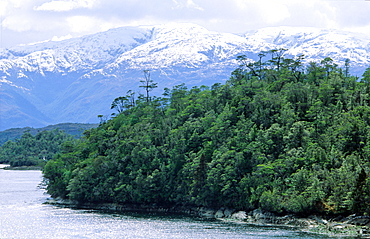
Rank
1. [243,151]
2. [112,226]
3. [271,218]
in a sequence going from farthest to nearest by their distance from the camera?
[243,151] → [271,218] → [112,226]

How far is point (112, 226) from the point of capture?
105000mm

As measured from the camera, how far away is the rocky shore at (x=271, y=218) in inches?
3713

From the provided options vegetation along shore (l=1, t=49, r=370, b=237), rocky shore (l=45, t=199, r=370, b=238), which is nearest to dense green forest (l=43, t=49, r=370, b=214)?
vegetation along shore (l=1, t=49, r=370, b=237)

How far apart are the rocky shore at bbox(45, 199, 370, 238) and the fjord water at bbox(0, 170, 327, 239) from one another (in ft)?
14.4

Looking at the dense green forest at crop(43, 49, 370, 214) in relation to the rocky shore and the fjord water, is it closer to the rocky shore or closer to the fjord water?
the rocky shore

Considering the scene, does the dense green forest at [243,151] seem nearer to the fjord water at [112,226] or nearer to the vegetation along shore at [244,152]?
the vegetation along shore at [244,152]

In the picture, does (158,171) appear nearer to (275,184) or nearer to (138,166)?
(138,166)

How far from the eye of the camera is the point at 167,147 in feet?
453

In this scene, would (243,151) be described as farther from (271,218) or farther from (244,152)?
(271,218)

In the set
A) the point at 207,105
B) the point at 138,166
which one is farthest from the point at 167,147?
the point at 207,105

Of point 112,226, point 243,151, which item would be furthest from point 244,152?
point 112,226

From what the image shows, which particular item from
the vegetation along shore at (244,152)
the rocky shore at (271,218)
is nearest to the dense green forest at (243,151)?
the vegetation along shore at (244,152)

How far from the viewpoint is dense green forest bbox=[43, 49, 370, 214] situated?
4188 inches

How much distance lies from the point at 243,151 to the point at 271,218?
18.0m
